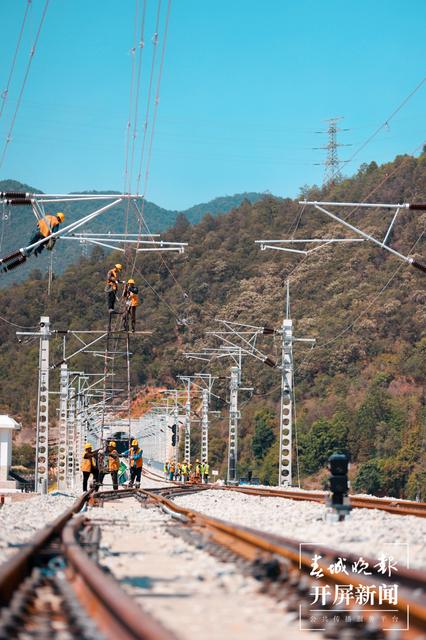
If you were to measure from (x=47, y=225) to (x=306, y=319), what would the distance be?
97604 millimetres

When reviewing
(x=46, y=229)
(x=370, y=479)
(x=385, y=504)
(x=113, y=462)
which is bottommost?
(x=370, y=479)

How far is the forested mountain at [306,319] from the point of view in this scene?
95.5m

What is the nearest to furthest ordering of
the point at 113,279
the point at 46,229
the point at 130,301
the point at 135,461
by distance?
1. the point at 46,229
2. the point at 113,279
3. the point at 130,301
4. the point at 135,461

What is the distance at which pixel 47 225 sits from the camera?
86.7 ft

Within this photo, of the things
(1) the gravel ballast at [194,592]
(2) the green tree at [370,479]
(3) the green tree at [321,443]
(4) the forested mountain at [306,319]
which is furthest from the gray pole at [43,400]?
(3) the green tree at [321,443]

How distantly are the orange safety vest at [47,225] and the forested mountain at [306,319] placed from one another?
5723 cm

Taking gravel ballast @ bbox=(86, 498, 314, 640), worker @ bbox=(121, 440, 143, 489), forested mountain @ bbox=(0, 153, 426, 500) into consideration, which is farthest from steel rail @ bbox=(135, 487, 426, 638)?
forested mountain @ bbox=(0, 153, 426, 500)

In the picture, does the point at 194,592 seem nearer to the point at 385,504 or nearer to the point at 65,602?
the point at 65,602

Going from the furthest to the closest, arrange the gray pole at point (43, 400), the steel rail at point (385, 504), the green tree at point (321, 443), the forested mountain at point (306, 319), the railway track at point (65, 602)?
the forested mountain at point (306, 319) → the green tree at point (321, 443) → the gray pole at point (43, 400) → the steel rail at point (385, 504) → the railway track at point (65, 602)

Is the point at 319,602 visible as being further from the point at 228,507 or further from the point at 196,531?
the point at 228,507

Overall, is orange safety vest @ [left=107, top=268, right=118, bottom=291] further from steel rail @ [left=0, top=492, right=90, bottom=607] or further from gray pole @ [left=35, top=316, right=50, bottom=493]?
steel rail @ [left=0, top=492, right=90, bottom=607]

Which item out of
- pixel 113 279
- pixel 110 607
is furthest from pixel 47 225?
pixel 110 607

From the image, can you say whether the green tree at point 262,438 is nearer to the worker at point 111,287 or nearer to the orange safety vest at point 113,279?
the worker at point 111,287

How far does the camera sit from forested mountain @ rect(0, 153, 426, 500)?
3760 inches
